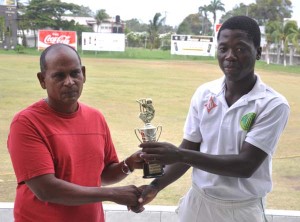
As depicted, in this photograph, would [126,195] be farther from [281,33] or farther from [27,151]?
[281,33]

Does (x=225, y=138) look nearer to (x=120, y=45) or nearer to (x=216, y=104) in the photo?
(x=216, y=104)

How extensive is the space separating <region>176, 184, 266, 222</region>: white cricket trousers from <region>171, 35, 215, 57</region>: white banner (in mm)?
30570

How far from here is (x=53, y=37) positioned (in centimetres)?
2888

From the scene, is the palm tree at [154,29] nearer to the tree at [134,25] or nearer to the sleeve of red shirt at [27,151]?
the tree at [134,25]

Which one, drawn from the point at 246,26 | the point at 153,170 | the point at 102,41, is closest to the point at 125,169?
the point at 153,170

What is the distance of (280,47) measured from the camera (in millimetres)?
31375

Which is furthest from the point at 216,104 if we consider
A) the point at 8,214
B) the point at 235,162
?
the point at 8,214

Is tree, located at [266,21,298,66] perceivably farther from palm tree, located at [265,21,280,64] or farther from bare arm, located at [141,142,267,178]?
bare arm, located at [141,142,267,178]

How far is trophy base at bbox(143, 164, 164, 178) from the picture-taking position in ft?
5.57

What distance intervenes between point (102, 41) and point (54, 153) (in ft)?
98.9

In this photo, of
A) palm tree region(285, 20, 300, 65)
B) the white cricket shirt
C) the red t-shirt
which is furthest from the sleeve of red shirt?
palm tree region(285, 20, 300, 65)

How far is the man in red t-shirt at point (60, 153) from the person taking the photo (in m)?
1.44

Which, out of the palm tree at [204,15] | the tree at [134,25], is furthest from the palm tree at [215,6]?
the tree at [134,25]

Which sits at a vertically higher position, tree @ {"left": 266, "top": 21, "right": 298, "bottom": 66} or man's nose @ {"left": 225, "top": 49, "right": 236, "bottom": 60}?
tree @ {"left": 266, "top": 21, "right": 298, "bottom": 66}
